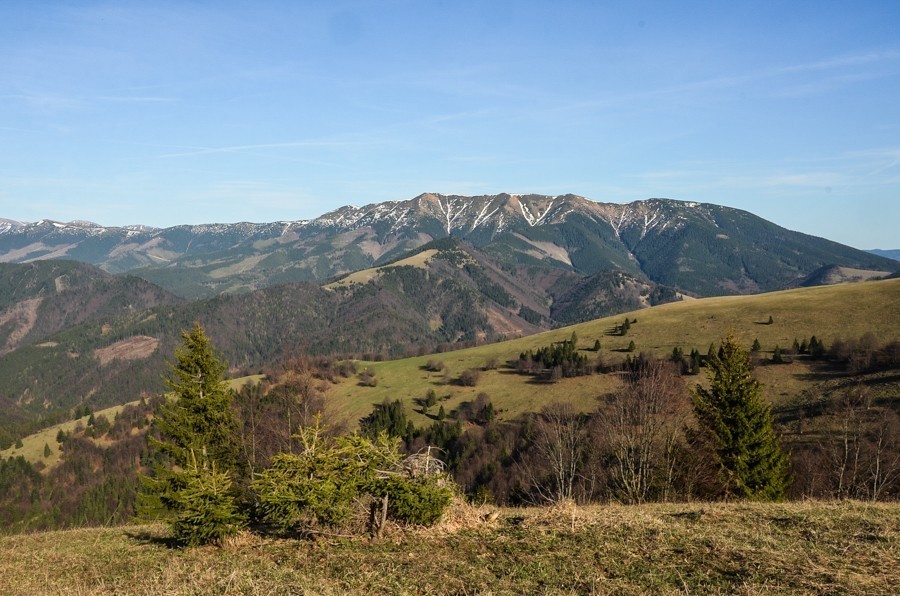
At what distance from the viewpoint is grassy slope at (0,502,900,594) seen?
1277cm

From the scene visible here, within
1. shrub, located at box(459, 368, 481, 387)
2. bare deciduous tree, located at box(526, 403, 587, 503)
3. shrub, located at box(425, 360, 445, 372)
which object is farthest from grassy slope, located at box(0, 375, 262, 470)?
bare deciduous tree, located at box(526, 403, 587, 503)

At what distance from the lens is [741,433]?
36469 millimetres

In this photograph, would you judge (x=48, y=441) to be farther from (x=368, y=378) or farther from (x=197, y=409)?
(x=197, y=409)

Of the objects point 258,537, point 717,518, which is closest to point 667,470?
point 717,518

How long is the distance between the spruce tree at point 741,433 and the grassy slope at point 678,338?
209ft

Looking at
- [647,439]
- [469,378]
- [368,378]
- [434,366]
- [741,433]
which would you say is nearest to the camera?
[741,433]

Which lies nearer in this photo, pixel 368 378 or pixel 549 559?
pixel 549 559

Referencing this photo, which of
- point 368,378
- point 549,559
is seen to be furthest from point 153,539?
point 368,378

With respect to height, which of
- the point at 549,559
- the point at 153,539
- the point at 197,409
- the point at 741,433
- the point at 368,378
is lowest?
the point at 368,378

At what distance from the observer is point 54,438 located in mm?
174875

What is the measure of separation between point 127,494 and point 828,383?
490ft

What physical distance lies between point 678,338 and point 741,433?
99.5 meters

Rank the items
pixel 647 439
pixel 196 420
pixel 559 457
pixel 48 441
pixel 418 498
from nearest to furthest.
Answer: pixel 418 498, pixel 196 420, pixel 647 439, pixel 559 457, pixel 48 441

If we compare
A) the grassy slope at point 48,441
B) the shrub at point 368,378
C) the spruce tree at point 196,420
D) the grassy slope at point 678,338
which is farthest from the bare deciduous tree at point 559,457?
the grassy slope at point 48,441
